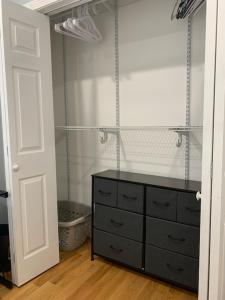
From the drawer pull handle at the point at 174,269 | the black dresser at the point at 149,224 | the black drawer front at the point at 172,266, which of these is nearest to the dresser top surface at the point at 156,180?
the black dresser at the point at 149,224

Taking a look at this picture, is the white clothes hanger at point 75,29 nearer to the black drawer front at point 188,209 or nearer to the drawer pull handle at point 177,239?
the black drawer front at point 188,209

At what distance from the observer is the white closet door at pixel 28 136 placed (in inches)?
74.6

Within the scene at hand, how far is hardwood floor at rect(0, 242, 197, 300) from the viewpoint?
6.29ft

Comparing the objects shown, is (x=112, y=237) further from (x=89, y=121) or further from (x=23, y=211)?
(x=89, y=121)

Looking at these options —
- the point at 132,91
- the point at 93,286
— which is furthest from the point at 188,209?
the point at 132,91

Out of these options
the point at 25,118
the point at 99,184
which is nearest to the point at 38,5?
the point at 25,118

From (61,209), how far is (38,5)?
6.88 ft

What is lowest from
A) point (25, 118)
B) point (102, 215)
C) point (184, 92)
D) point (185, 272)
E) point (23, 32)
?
point (185, 272)

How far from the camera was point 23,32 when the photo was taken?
6.42 feet

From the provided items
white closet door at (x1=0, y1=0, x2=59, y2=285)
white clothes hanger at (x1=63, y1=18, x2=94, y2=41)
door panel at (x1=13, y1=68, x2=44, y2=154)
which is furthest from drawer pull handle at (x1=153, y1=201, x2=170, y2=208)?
white clothes hanger at (x1=63, y1=18, x2=94, y2=41)

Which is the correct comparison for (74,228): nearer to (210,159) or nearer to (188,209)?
(188,209)

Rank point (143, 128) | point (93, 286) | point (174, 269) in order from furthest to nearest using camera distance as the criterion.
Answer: point (143, 128) → point (93, 286) → point (174, 269)

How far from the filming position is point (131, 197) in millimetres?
2090

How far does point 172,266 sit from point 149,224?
35 cm
